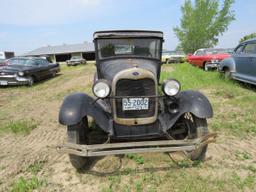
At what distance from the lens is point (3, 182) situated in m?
3.01

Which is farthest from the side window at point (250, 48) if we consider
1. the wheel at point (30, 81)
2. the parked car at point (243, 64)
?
the wheel at point (30, 81)

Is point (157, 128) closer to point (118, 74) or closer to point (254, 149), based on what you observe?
point (118, 74)

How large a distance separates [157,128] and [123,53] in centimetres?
162

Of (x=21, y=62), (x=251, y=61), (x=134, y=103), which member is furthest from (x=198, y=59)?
(x=134, y=103)

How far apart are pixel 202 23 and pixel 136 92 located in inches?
1445

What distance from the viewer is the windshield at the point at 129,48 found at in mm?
4105

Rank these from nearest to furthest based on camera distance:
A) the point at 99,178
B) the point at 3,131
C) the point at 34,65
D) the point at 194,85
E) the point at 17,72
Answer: the point at 99,178 < the point at 3,131 < the point at 194,85 < the point at 17,72 < the point at 34,65

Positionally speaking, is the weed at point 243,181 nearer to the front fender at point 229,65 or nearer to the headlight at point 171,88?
the headlight at point 171,88

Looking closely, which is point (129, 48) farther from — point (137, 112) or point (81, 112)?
point (81, 112)

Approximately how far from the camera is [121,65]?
3.70 meters

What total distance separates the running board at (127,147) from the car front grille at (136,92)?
560mm

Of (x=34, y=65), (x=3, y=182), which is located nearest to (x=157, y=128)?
(x=3, y=182)

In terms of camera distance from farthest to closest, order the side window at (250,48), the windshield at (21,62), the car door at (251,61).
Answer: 1. the windshield at (21,62)
2. the side window at (250,48)
3. the car door at (251,61)

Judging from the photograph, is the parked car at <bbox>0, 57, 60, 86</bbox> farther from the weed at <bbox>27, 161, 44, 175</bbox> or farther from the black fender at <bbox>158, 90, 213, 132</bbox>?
the black fender at <bbox>158, 90, 213, 132</bbox>
